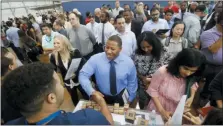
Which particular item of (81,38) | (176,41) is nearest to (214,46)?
(176,41)

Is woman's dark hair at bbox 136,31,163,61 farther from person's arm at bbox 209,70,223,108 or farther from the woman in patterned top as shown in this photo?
person's arm at bbox 209,70,223,108

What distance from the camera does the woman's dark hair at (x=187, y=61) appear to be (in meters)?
1.39

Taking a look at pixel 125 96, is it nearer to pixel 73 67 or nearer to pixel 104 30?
pixel 73 67

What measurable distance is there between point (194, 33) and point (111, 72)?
5.89 feet

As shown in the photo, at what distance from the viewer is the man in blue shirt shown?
1701mm

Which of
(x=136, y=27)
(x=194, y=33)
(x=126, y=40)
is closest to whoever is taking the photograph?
(x=126, y=40)

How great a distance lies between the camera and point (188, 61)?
1.40m

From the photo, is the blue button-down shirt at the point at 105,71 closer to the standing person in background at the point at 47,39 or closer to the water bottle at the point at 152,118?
the water bottle at the point at 152,118

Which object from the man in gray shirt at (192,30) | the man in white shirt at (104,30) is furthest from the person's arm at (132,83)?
the man in white shirt at (104,30)

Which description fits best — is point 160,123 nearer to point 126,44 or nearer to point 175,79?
point 175,79

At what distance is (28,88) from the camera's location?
81cm

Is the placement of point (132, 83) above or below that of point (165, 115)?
above

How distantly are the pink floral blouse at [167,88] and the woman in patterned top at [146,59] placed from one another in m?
0.39

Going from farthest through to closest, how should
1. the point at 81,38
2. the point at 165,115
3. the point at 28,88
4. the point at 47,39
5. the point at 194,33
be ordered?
the point at 47,39 < the point at 81,38 < the point at 194,33 < the point at 165,115 < the point at 28,88
